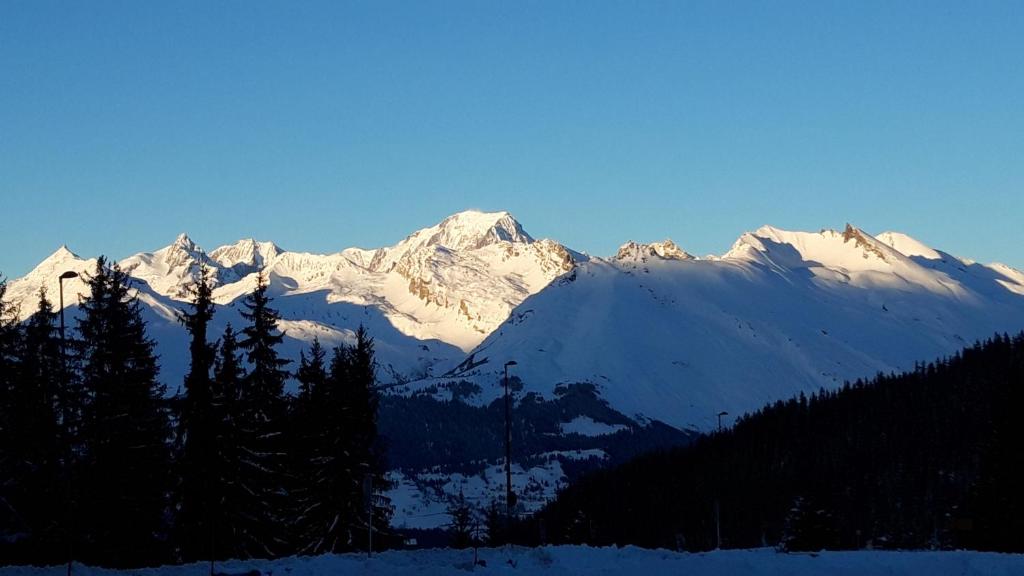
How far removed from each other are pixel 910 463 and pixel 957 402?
20987 mm

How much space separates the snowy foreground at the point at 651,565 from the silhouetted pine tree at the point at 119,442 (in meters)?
A: 15.9

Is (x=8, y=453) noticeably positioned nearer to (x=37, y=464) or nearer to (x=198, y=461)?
(x=37, y=464)

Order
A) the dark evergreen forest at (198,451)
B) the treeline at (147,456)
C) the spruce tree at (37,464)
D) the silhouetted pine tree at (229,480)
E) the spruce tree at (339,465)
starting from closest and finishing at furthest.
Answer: the spruce tree at (37,464), the treeline at (147,456), the dark evergreen forest at (198,451), the silhouetted pine tree at (229,480), the spruce tree at (339,465)

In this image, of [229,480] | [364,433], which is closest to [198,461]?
[229,480]

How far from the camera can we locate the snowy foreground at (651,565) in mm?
32562

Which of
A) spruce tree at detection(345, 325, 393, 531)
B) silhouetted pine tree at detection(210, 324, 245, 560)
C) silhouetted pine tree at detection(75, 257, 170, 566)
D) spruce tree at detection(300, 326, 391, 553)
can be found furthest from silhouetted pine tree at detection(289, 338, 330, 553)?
silhouetted pine tree at detection(75, 257, 170, 566)

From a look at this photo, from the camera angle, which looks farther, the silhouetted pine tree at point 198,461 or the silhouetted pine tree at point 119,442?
the silhouetted pine tree at point 198,461

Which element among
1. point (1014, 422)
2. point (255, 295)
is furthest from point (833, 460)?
point (255, 295)

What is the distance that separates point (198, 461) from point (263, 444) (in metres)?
4.33

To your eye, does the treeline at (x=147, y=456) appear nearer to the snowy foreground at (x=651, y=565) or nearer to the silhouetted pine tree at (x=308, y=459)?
the silhouetted pine tree at (x=308, y=459)

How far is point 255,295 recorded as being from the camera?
5812 centimetres

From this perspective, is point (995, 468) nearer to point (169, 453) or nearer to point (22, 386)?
point (169, 453)

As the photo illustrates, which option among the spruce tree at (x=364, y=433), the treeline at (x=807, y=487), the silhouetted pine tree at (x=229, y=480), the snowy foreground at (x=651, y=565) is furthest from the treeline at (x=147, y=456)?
the treeline at (x=807, y=487)

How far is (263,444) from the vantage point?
179 feet
